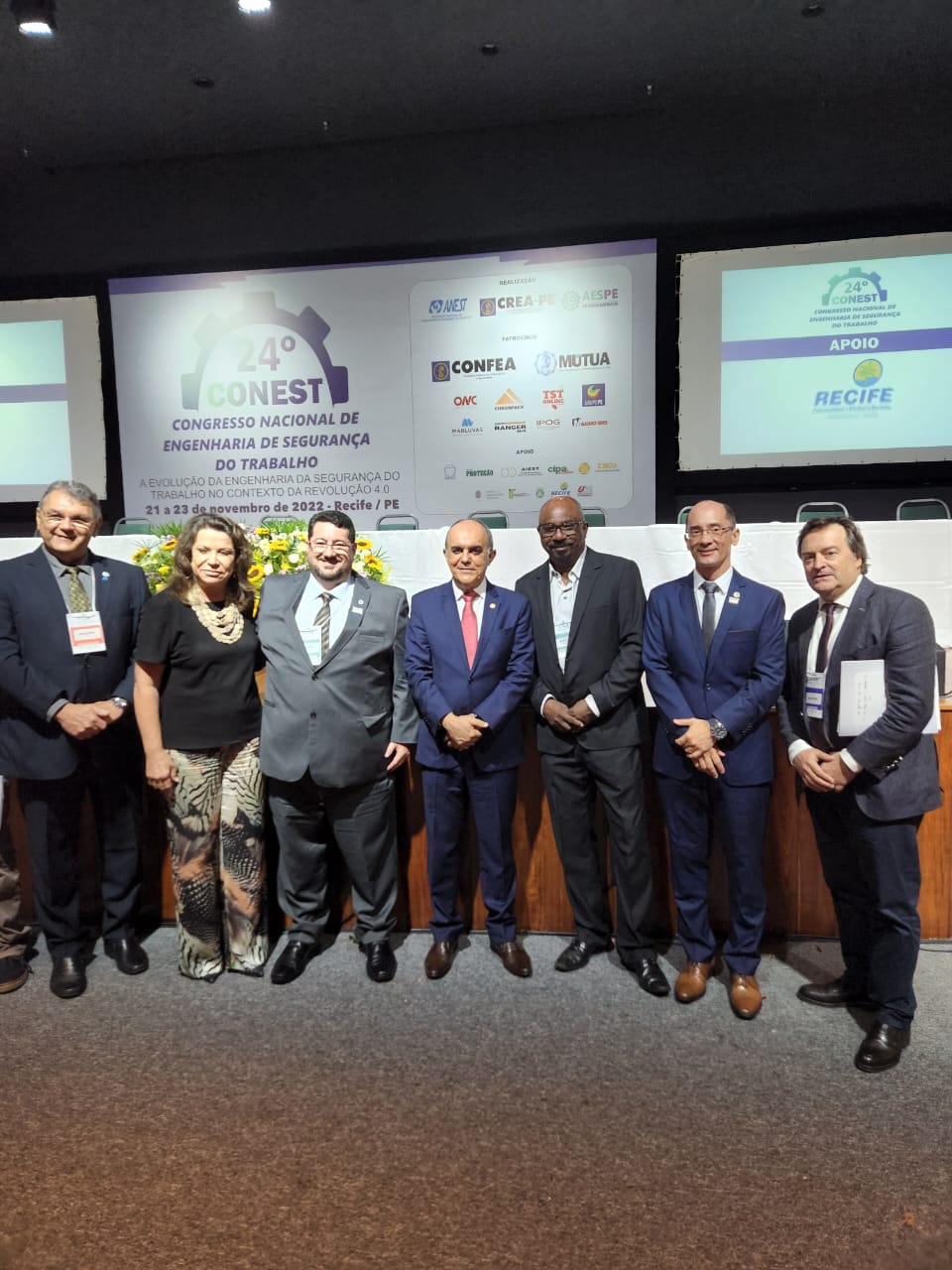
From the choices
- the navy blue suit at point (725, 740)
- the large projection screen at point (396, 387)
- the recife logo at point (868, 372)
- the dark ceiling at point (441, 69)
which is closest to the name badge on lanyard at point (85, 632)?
the navy blue suit at point (725, 740)

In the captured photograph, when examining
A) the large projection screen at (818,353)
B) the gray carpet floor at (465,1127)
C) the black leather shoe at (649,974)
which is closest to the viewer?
the gray carpet floor at (465,1127)

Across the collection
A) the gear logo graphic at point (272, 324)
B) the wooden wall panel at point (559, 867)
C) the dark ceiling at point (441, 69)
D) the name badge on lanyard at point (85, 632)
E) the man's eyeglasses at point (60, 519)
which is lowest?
the wooden wall panel at point (559, 867)

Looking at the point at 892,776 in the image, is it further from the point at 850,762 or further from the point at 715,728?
the point at 715,728

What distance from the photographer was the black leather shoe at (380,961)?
2.76 m

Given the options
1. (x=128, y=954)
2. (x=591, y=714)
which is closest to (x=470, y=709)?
(x=591, y=714)

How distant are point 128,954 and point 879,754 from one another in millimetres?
2486

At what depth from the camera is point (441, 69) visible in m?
4.70

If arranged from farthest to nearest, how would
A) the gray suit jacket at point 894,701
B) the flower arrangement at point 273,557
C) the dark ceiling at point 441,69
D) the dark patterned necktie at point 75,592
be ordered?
the dark ceiling at point 441,69 < the flower arrangement at point 273,557 < the dark patterned necktie at point 75,592 < the gray suit jacket at point 894,701

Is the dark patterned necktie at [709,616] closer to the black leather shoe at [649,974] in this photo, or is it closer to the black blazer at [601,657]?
the black blazer at [601,657]

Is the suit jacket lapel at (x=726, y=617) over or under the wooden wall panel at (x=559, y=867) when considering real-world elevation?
over

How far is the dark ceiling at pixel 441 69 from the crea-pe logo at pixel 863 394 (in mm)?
1199

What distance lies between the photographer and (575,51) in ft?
14.9

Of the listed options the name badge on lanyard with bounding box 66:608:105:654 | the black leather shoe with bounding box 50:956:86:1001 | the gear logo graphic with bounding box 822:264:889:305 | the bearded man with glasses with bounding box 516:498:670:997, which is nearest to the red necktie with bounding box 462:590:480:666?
the bearded man with glasses with bounding box 516:498:670:997

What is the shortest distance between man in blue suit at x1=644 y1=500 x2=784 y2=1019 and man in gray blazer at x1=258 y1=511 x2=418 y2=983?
2.82ft
